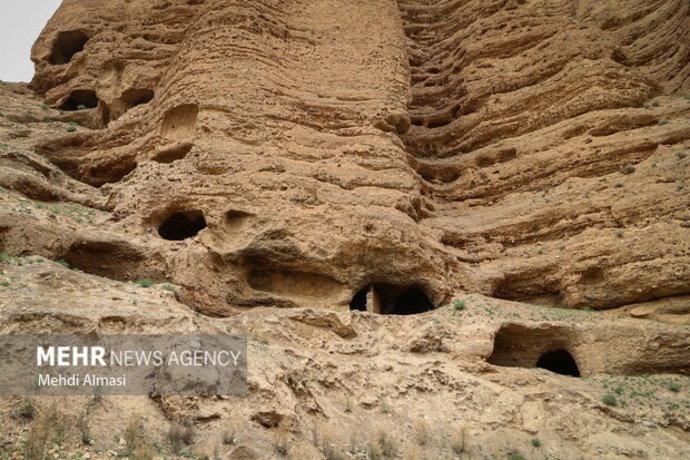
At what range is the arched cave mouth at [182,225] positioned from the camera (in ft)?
48.9

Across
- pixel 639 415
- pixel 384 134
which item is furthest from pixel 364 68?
pixel 639 415

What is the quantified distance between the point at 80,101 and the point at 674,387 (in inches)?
874

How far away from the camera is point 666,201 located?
1469 centimetres

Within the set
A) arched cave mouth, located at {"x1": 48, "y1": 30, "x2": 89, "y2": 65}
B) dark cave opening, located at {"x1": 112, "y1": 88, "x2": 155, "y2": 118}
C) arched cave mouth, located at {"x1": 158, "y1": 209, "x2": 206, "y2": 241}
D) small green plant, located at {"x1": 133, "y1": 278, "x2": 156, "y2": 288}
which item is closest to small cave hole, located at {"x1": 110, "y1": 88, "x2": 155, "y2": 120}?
dark cave opening, located at {"x1": 112, "y1": 88, "x2": 155, "y2": 118}

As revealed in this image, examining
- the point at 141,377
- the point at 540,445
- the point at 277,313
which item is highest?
the point at 277,313

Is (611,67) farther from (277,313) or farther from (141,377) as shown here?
(141,377)

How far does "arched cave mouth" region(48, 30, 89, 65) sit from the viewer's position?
25.1 meters

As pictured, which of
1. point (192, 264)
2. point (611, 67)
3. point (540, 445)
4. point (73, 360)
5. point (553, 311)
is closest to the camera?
point (73, 360)

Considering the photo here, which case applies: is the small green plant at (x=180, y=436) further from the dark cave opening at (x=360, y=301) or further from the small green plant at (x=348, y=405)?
the dark cave opening at (x=360, y=301)

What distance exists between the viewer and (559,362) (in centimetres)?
1468

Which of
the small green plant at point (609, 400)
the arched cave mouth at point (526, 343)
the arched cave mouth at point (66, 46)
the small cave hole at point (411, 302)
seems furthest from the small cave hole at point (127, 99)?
the small green plant at point (609, 400)

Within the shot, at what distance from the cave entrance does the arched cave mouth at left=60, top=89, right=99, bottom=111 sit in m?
18.6

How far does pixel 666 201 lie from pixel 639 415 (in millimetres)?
6216

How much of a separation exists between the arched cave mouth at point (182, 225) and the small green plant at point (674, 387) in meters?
10.9
